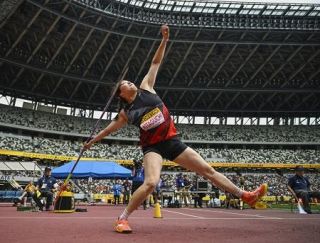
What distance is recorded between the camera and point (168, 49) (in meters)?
40.4

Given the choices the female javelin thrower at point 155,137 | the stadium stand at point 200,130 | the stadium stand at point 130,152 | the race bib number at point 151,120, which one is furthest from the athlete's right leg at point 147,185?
the stadium stand at point 200,130

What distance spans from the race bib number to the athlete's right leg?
347 millimetres

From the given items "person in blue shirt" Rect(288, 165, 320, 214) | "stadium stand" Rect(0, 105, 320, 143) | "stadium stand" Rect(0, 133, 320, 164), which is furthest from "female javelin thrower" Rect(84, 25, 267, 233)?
"stadium stand" Rect(0, 105, 320, 143)

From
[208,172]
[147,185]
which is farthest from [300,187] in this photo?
[147,185]

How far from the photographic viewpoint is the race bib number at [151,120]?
15.3ft

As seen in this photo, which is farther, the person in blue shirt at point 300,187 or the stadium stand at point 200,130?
the stadium stand at point 200,130

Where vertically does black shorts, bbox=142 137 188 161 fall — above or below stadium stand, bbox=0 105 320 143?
below

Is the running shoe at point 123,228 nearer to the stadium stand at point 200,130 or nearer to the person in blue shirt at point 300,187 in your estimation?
the person in blue shirt at point 300,187

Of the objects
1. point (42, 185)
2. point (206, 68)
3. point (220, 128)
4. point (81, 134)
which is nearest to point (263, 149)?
point (220, 128)

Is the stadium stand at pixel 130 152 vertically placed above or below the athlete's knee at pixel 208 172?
above

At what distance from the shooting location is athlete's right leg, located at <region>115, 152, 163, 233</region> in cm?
439

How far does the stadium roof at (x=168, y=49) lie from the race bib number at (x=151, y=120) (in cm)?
2970

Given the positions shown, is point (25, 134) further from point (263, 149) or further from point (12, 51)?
point (263, 149)

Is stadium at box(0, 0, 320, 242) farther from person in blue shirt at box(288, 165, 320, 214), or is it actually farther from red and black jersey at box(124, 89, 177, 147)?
red and black jersey at box(124, 89, 177, 147)
